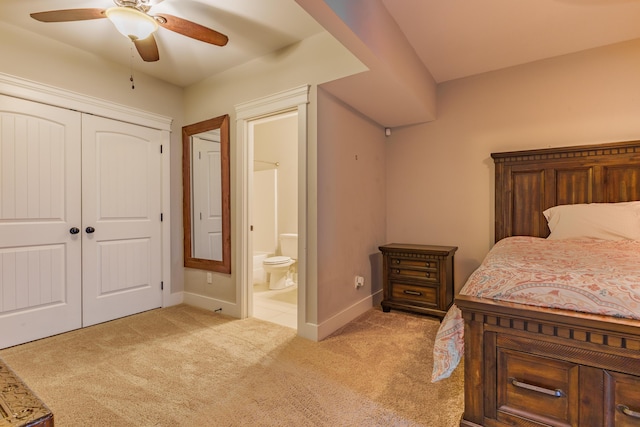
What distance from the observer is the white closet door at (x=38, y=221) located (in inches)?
96.0

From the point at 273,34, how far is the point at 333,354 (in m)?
2.53

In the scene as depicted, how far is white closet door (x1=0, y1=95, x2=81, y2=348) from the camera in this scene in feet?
8.00

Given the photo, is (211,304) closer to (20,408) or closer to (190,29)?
(190,29)

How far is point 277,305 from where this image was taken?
3.55 meters

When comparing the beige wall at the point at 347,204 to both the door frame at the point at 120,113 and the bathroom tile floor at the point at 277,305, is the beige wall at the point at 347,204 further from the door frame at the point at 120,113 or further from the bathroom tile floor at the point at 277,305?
the door frame at the point at 120,113

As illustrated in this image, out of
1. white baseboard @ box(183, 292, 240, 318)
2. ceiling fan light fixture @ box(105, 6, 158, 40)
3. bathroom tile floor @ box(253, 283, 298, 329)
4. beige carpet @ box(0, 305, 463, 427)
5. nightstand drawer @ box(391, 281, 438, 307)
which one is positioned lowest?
bathroom tile floor @ box(253, 283, 298, 329)

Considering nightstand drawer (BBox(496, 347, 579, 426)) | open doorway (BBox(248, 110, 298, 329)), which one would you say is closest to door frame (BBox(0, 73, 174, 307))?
open doorway (BBox(248, 110, 298, 329))

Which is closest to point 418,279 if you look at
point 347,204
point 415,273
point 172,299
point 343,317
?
point 415,273

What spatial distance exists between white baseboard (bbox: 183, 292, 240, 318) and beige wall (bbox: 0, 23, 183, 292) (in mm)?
176

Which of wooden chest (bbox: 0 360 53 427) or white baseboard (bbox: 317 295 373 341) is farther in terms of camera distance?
white baseboard (bbox: 317 295 373 341)

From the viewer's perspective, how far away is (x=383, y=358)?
2.21m

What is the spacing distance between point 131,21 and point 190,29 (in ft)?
1.13

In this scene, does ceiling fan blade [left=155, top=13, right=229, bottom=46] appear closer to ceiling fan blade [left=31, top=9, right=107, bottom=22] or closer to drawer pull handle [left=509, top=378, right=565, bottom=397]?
ceiling fan blade [left=31, top=9, right=107, bottom=22]

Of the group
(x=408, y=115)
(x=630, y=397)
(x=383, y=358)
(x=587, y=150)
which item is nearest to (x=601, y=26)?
(x=587, y=150)
